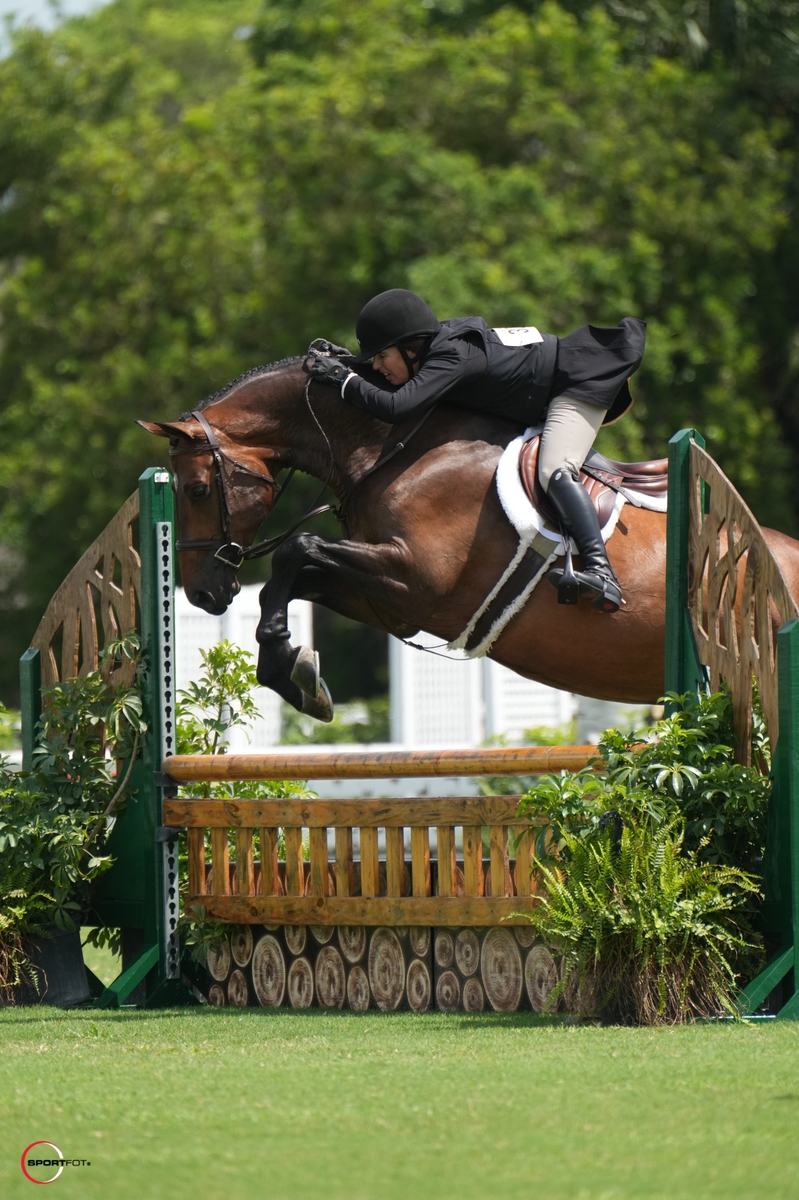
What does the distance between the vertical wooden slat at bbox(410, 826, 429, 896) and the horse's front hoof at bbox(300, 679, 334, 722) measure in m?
0.58

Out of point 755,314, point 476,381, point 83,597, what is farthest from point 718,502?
point 755,314

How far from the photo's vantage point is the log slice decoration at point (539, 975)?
4.70 metres

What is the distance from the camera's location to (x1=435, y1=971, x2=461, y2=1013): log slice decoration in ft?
16.3

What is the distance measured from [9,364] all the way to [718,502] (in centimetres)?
1928

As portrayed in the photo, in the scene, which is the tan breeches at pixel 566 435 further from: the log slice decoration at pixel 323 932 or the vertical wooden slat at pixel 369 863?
the log slice decoration at pixel 323 932

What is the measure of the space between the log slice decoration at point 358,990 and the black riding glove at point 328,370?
1.95 metres

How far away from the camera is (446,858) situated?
498cm

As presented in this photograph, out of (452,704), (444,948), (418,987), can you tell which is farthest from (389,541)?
(452,704)

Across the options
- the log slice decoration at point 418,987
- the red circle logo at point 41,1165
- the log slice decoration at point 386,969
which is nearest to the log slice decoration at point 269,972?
the log slice decoration at point 386,969

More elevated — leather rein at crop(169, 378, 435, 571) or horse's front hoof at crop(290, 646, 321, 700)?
leather rein at crop(169, 378, 435, 571)

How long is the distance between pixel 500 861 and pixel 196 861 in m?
1.30

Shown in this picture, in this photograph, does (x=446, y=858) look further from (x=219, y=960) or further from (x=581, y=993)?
(x=219, y=960)

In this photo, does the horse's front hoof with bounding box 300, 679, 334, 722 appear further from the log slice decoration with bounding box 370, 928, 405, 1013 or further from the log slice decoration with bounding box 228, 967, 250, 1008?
the log slice decoration with bounding box 228, 967, 250, 1008

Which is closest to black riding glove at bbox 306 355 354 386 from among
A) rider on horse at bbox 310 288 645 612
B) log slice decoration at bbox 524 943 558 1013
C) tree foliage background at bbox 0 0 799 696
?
rider on horse at bbox 310 288 645 612
